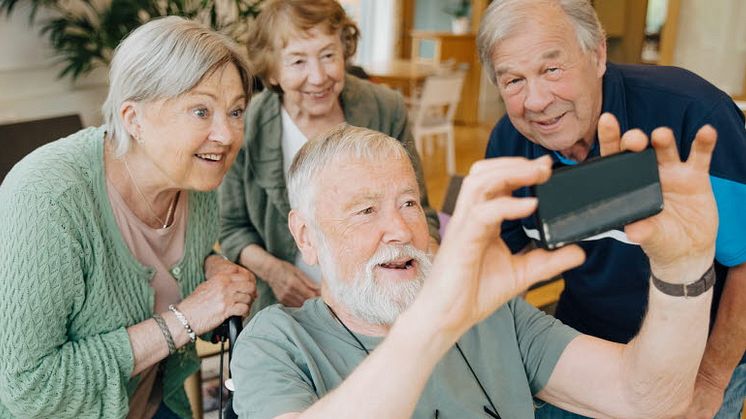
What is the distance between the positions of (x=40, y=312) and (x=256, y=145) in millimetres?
888

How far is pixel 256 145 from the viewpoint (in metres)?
2.10

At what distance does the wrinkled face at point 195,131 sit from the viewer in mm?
1514

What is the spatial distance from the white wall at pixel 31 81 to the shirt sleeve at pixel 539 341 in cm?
357

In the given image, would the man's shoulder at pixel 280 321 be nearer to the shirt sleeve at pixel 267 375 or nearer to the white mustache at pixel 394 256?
the shirt sleeve at pixel 267 375

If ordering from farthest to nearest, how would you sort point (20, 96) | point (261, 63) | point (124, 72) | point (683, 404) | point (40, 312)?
1. point (20, 96)
2. point (261, 63)
3. point (124, 72)
4. point (40, 312)
5. point (683, 404)

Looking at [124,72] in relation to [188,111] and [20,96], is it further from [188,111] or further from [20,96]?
[20,96]

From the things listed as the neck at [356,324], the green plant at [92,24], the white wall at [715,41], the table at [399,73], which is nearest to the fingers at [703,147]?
the neck at [356,324]

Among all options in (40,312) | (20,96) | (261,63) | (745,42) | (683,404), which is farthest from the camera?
(745,42)

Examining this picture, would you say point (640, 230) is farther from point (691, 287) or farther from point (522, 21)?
point (522, 21)

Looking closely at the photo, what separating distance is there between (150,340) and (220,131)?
493mm

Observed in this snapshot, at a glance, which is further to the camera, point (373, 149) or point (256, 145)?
point (256, 145)

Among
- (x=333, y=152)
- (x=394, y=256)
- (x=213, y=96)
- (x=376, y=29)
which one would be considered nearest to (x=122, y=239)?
(x=213, y=96)

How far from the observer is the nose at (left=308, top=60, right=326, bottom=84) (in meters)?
1.96

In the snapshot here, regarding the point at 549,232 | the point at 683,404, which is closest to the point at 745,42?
the point at 683,404
